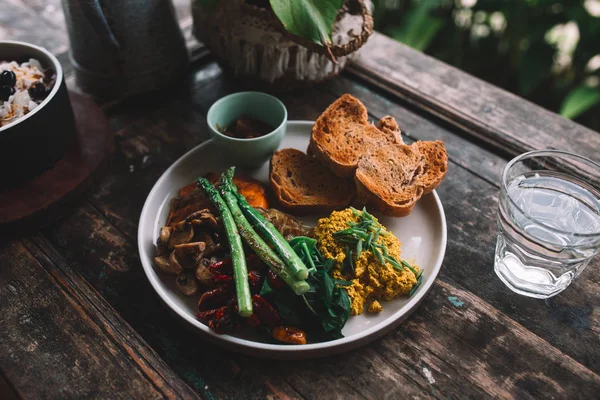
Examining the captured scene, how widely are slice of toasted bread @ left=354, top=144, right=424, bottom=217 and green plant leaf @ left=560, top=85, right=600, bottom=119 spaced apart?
1.46 meters

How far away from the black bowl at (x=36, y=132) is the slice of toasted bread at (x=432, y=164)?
1.12 metres

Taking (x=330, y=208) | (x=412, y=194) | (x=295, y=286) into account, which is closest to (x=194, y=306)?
(x=295, y=286)

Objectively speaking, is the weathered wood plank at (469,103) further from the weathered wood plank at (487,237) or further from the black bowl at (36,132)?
the black bowl at (36,132)

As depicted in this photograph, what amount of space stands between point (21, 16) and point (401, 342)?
7.57ft

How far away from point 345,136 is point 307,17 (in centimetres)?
40

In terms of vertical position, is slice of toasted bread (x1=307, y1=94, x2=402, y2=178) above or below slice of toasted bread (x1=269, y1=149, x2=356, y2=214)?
above

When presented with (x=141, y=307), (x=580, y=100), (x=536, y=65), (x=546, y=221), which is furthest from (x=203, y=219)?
(x=536, y=65)

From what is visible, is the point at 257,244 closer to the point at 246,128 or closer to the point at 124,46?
the point at 246,128

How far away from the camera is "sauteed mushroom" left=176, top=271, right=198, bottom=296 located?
1328 mm

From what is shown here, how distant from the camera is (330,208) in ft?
5.08

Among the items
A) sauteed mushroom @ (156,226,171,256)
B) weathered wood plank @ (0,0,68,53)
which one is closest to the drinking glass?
sauteed mushroom @ (156,226,171,256)

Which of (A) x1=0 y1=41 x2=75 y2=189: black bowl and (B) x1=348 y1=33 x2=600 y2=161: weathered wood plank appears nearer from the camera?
(A) x1=0 y1=41 x2=75 y2=189: black bowl

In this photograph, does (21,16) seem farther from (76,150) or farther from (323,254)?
(323,254)

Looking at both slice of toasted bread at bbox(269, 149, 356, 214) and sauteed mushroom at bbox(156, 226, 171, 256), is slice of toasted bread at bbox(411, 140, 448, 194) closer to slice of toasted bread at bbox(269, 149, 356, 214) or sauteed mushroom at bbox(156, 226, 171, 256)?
slice of toasted bread at bbox(269, 149, 356, 214)
